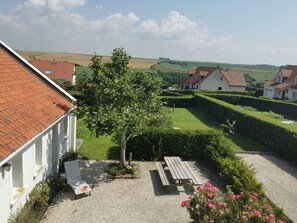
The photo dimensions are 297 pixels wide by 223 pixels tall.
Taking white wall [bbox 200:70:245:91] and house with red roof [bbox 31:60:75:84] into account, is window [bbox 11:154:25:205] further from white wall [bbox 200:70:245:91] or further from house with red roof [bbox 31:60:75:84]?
white wall [bbox 200:70:245:91]

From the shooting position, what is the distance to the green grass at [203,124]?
1909cm

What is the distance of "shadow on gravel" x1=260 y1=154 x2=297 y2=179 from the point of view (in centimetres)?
1482

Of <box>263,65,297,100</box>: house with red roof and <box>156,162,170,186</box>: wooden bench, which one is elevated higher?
<box>263,65,297,100</box>: house with red roof

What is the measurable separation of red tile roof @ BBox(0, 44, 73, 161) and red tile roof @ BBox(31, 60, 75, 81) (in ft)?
153

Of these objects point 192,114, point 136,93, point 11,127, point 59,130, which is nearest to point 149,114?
point 136,93

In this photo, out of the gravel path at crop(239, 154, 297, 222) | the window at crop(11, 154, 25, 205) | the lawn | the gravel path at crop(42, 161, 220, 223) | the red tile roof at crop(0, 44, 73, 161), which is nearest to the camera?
the red tile roof at crop(0, 44, 73, 161)

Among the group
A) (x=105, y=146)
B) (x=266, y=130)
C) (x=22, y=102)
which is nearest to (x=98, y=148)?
(x=105, y=146)

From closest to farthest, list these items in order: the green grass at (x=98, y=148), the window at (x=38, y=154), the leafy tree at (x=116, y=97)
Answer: the window at (x=38, y=154), the leafy tree at (x=116, y=97), the green grass at (x=98, y=148)

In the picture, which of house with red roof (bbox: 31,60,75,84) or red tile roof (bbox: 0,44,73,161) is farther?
house with red roof (bbox: 31,60,75,84)

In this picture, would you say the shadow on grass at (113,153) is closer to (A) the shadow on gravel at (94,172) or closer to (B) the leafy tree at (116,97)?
(A) the shadow on gravel at (94,172)

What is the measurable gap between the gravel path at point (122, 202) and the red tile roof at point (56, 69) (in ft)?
161

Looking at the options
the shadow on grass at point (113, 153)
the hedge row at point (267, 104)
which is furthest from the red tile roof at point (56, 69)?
the shadow on grass at point (113, 153)

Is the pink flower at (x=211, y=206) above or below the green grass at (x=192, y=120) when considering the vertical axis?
above

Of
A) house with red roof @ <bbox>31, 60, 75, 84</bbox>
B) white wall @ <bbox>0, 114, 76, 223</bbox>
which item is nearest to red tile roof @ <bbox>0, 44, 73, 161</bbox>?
white wall @ <bbox>0, 114, 76, 223</bbox>
